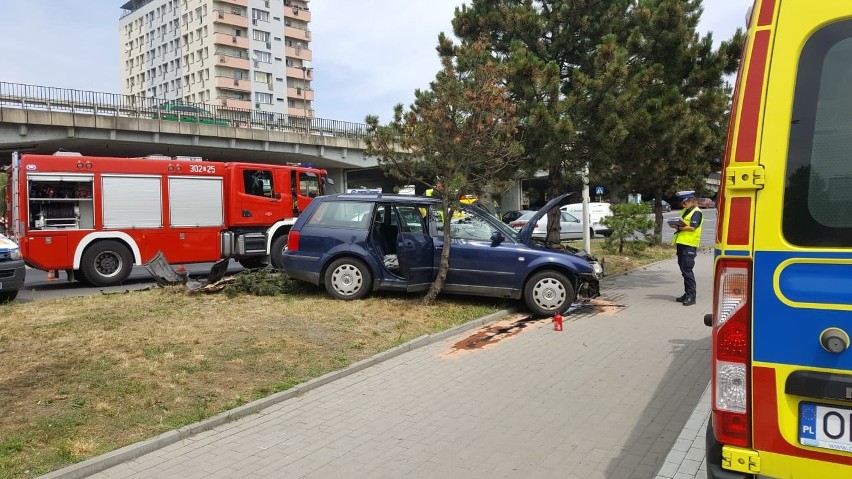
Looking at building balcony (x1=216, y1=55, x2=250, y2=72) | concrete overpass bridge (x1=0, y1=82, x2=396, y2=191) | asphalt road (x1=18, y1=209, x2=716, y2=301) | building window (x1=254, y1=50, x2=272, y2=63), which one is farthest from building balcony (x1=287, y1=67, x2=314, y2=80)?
asphalt road (x1=18, y1=209, x2=716, y2=301)

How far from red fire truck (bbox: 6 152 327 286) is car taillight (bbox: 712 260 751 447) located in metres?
13.2

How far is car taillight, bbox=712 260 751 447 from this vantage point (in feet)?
7.89

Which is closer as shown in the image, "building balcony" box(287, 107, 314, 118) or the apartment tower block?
the apartment tower block

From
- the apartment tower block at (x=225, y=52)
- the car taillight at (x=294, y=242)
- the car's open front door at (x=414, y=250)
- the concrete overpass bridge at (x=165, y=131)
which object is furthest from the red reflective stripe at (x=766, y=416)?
the apartment tower block at (x=225, y=52)

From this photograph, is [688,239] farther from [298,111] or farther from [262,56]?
[298,111]

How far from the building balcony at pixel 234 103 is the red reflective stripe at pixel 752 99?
85117 mm

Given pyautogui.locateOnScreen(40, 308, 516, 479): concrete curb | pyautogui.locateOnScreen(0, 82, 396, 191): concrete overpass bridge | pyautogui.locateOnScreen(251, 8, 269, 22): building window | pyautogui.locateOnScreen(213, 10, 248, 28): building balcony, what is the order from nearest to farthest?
1. pyautogui.locateOnScreen(40, 308, 516, 479): concrete curb
2. pyautogui.locateOnScreen(0, 82, 396, 191): concrete overpass bridge
3. pyautogui.locateOnScreen(213, 10, 248, 28): building balcony
4. pyautogui.locateOnScreen(251, 8, 269, 22): building window

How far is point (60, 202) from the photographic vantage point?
1272cm

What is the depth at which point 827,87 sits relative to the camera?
7.47ft

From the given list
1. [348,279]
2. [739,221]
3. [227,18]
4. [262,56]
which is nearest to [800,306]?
[739,221]

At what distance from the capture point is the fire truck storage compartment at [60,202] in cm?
1247

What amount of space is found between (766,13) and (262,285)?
29.7ft

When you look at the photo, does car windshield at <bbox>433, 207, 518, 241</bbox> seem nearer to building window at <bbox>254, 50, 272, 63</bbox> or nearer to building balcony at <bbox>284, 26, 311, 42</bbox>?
building window at <bbox>254, 50, 272, 63</bbox>

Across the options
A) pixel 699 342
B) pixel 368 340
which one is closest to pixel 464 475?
pixel 368 340
